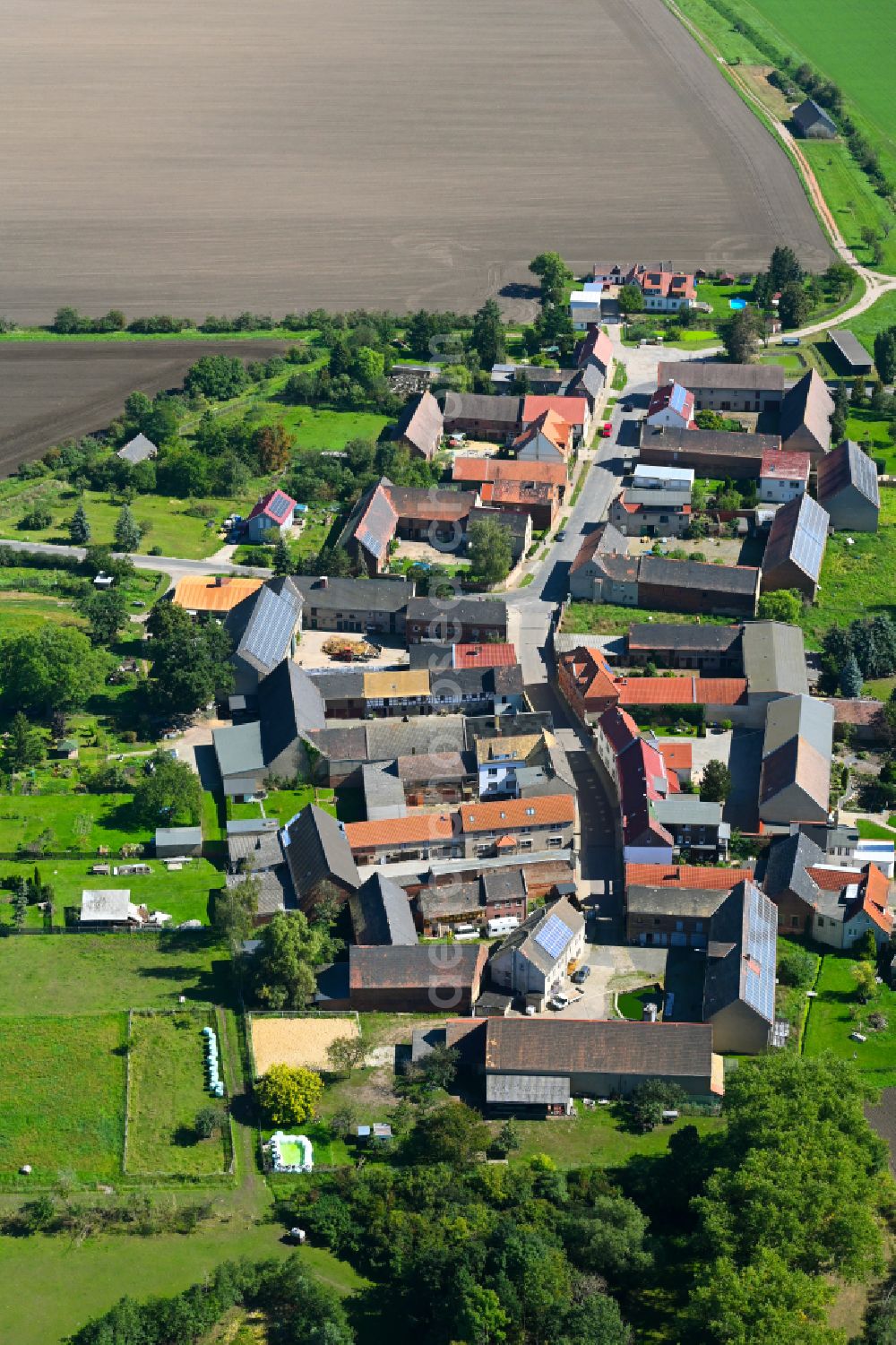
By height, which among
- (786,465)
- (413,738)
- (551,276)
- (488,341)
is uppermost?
(551,276)

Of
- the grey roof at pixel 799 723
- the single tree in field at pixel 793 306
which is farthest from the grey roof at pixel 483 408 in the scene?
the grey roof at pixel 799 723

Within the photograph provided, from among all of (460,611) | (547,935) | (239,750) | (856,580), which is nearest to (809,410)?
(856,580)

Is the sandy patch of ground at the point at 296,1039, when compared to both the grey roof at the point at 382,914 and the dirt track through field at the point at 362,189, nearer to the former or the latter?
the grey roof at the point at 382,914

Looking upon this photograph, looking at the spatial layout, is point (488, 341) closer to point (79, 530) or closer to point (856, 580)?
point (79, 530)

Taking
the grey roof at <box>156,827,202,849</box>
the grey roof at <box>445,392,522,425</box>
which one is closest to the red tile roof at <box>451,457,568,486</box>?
the grey roof at <box>445,392,522,425</box>

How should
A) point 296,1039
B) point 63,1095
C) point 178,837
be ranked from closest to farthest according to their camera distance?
point 63,1095 < point 296,1039 < point 178,837
